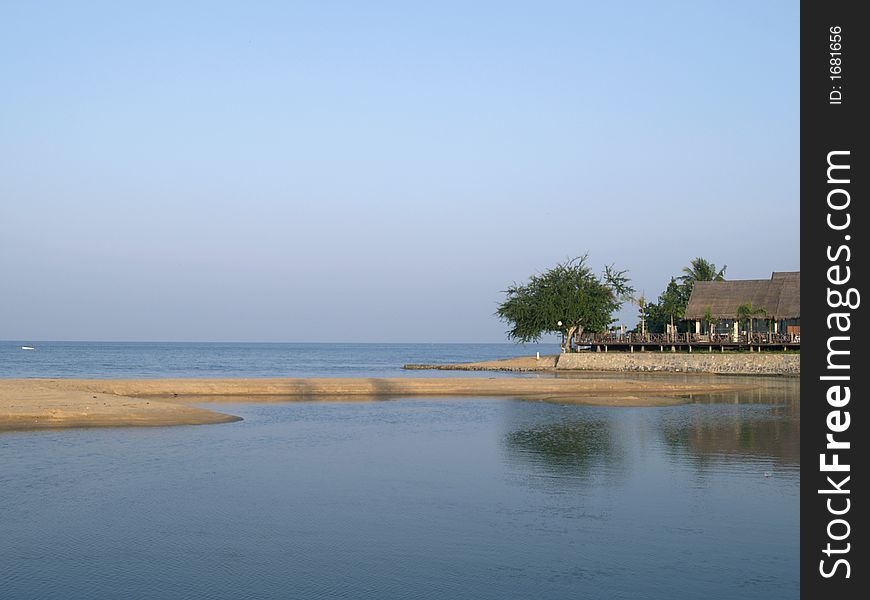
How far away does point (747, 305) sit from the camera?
236 ft

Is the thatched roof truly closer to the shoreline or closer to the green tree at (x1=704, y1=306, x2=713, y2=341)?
the green tree at (x1=704, y1=306, x2=713, y2=341)

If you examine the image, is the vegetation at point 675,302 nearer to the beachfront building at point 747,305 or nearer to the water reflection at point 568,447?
the beachfront building at point 747,305

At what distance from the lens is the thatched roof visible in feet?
234

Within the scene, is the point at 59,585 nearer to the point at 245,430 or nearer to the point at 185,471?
the point at 185,471

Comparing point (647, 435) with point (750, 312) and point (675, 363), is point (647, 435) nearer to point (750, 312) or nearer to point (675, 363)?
point (675, 363)

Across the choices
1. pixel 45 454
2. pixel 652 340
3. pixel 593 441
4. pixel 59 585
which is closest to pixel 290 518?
pixel 59 585

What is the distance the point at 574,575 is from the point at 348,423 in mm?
20591

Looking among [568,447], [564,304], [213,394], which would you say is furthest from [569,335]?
[568,447]

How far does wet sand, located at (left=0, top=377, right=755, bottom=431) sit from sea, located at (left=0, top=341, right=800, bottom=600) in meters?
2.37

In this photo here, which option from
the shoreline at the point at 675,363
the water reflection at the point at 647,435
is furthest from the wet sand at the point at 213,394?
the shoreline at the point at 675,363

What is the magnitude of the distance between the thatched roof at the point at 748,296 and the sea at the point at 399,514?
44362 millimetres

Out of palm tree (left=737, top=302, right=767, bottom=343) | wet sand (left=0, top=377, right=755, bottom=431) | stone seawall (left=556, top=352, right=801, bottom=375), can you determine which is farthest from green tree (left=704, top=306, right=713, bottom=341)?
wet sand (left=0, top=377, right=755, bottom=431)

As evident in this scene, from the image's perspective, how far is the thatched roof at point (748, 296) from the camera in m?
71.3

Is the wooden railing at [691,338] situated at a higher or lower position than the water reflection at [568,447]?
higher
